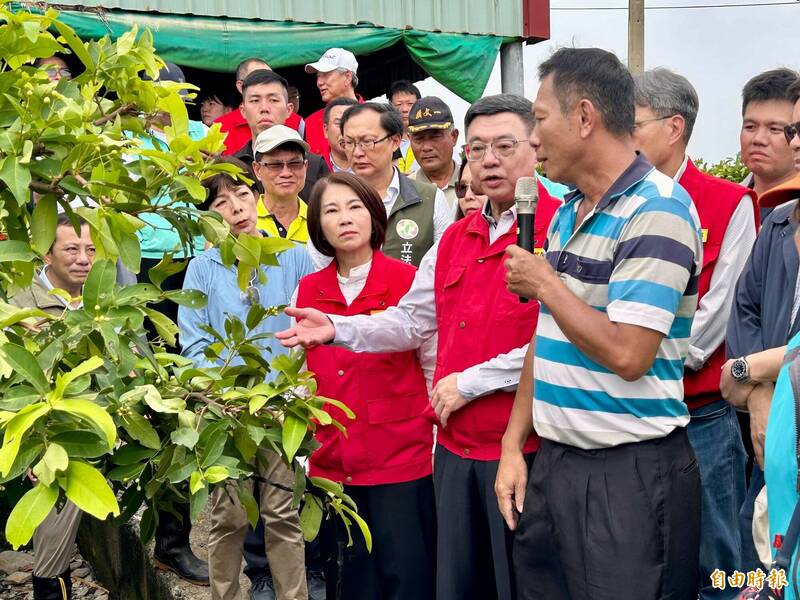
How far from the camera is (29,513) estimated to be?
5.01ft

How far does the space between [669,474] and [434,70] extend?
8.43 m

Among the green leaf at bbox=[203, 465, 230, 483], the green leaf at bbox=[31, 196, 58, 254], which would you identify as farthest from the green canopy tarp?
the green leaf at bbox=[203, 465, 230, 483]

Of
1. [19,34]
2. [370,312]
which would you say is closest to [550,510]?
[370,312]

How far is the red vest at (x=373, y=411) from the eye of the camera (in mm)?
3627

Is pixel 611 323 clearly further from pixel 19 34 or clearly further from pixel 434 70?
pixel 434 70

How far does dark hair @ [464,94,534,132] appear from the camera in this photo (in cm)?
340

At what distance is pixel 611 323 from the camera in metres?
2.52

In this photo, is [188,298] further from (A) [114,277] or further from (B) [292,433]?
(B) [292,433]

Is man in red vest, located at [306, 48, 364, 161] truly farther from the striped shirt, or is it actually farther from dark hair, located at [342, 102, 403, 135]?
the striped shirt

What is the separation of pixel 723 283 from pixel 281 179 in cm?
249

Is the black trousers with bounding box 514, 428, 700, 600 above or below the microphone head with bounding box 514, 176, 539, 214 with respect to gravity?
below

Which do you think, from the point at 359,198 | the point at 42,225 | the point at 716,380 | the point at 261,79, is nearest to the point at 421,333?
the point at 359,198

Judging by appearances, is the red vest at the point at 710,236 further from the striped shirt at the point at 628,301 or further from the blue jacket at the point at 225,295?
the blue jacket at the point at 225,295

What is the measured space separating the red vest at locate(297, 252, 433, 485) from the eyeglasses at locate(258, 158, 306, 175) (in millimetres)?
1492
